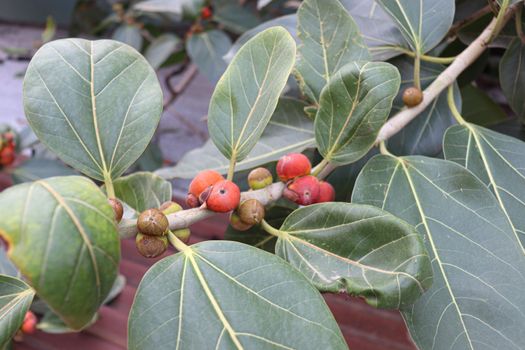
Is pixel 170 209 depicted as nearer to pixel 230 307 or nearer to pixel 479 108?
pixel 230 307

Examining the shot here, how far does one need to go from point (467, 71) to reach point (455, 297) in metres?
0.43

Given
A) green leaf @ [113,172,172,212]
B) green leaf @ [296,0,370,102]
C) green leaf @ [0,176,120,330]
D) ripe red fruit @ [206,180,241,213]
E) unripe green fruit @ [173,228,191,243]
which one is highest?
green leaf @ [296,0,370,102]

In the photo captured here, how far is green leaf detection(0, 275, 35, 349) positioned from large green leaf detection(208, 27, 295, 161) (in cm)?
20

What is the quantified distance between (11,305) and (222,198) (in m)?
0.18

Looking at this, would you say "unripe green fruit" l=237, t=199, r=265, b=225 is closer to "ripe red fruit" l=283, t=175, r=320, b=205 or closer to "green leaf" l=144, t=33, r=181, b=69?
"ripe red fruit" l=283, t=175, r=320, b=205

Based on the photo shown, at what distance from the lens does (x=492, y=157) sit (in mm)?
551

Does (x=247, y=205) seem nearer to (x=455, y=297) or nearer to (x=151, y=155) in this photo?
(x=455, y=297)

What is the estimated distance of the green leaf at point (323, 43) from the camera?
55 cm

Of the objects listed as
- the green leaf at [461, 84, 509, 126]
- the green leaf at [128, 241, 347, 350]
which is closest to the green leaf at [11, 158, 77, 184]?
the green leaf at [461, 84, 509, 126]

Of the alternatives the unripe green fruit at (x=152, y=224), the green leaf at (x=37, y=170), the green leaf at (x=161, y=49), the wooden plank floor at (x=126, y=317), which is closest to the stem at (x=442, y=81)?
the unripe green fruit at (x=152, y=224)

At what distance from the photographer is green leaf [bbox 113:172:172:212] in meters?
0.53

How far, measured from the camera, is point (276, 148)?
61cm

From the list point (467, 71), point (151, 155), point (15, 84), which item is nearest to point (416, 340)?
point (467, 71)

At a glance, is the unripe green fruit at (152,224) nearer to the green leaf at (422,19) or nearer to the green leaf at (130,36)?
the green leaf at (422,19)
